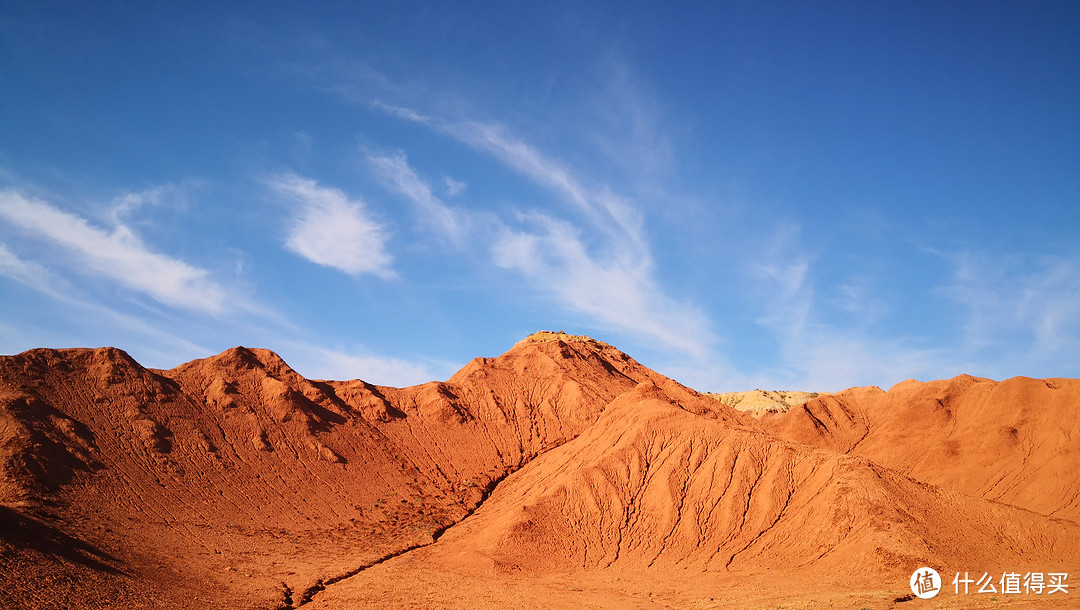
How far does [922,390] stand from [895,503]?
114 ft

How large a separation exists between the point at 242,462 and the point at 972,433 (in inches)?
2148

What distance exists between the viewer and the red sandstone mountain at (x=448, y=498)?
3039cm

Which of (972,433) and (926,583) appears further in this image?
(972,433)

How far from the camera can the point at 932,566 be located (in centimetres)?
3250

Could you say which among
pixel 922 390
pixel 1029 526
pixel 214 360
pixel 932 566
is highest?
pixel 922 390

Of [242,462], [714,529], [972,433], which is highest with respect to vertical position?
[972,433]

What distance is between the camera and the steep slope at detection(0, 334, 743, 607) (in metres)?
30.2

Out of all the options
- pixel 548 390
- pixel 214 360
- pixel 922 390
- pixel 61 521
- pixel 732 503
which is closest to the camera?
pixel 61 521

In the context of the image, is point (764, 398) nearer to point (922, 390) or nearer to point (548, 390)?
point (922, 390)

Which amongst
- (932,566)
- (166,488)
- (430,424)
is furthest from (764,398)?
(166,488)

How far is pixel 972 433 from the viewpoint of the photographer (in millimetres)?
56625

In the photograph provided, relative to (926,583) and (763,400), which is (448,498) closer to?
(926,583)

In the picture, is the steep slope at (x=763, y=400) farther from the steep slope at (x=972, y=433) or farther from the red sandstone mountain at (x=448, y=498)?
the red sandstone mountain at (x=448, y=498)

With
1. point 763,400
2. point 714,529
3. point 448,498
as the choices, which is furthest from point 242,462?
point 763,400
